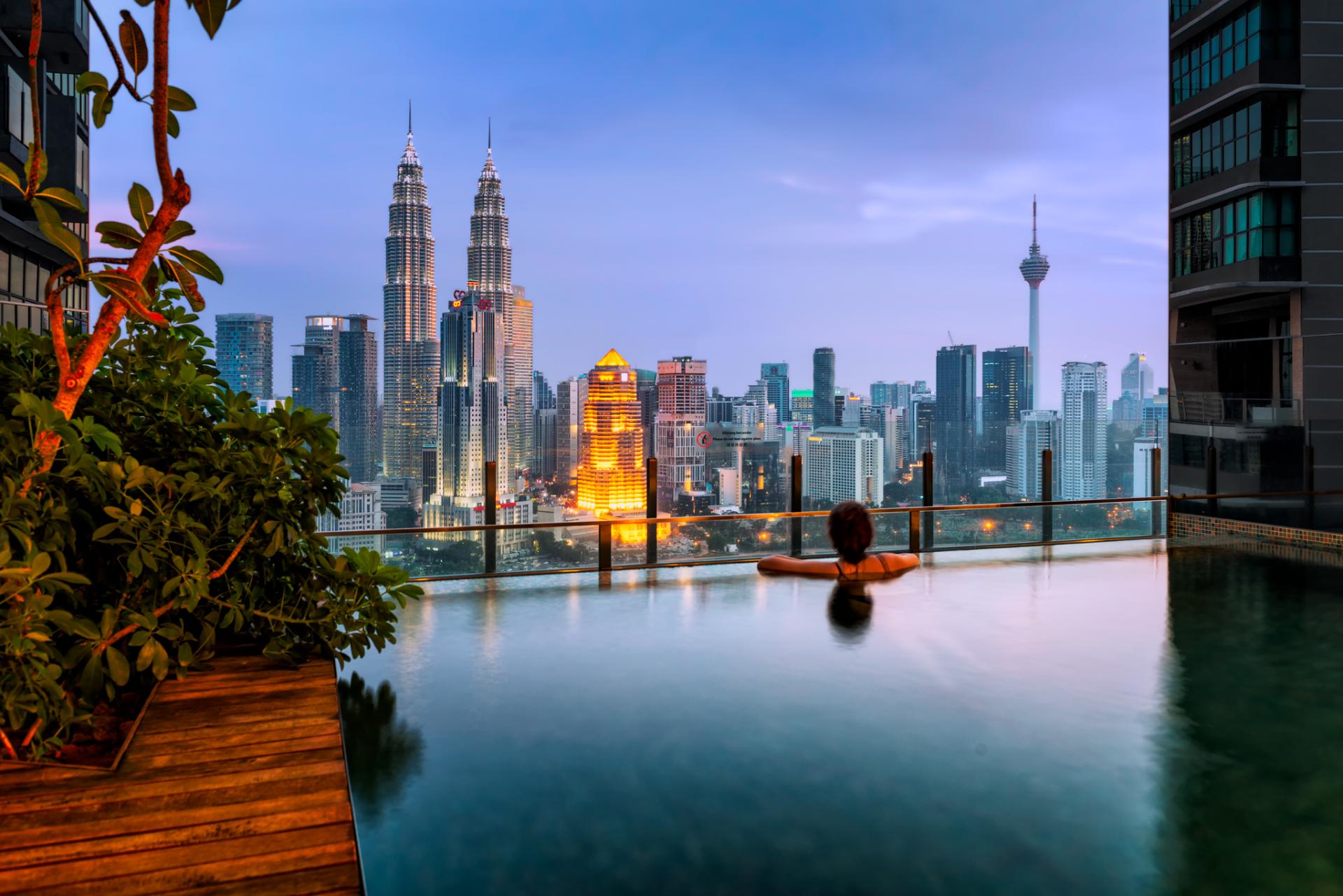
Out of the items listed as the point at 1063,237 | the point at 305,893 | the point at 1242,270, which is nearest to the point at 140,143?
the point at 305,893

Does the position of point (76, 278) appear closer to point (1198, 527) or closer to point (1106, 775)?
point (1106, 775)

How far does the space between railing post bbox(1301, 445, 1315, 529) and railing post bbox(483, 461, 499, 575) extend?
10.2 m

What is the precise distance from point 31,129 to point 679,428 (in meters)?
9.95

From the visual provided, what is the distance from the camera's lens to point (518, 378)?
1107 inches

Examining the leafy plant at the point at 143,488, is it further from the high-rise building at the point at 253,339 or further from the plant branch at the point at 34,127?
the high-rise building at the point at 253,339

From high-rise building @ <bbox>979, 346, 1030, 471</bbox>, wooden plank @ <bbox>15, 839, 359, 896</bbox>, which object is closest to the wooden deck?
wooden plank @ <bbox>15, 839, 359, 896</bbox>

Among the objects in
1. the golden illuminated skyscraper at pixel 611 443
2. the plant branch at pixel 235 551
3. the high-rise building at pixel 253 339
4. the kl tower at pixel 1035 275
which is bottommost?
the plant branch at pixel 235 551

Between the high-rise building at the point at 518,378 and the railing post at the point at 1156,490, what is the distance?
7.55 metres

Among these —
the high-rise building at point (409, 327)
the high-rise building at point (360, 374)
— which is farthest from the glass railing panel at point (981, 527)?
the high-rise building at point (360, 374)

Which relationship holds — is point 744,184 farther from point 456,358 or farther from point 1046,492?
point 1046,492

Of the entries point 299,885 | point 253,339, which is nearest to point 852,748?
point 299,885

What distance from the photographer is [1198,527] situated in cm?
1111

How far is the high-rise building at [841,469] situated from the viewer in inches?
361

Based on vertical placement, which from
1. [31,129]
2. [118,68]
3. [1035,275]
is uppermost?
[1035,275]
